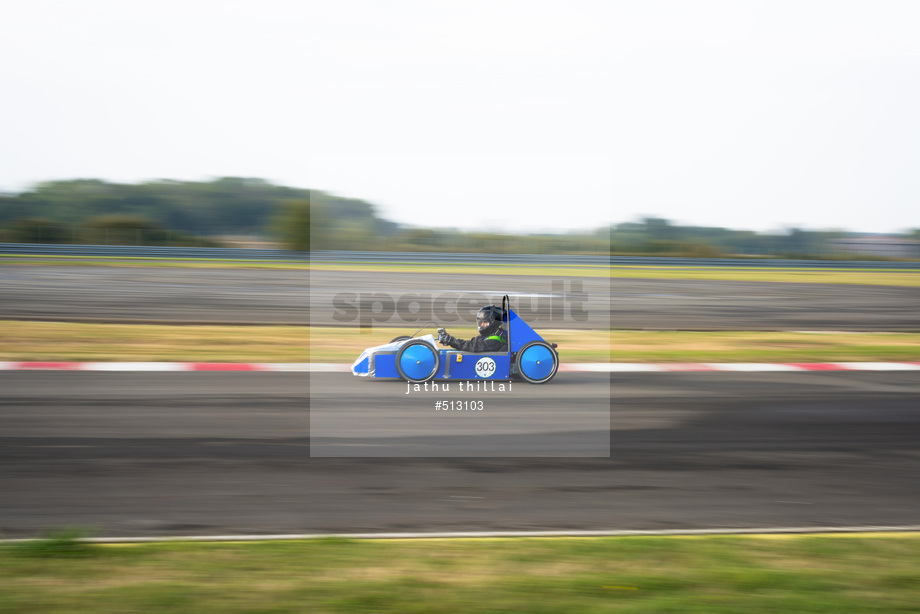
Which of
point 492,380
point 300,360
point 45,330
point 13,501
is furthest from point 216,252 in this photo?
point 13,501

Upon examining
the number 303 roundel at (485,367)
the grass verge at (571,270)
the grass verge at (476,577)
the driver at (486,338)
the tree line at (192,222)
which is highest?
the tree line at (192,222)

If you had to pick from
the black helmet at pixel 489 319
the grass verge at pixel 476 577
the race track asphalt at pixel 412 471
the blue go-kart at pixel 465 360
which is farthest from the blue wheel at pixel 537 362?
the grass verge at pixel 476 577

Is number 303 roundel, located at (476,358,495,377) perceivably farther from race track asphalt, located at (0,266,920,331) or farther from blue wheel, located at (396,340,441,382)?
race track asphalt, located at (0,266,920,331)

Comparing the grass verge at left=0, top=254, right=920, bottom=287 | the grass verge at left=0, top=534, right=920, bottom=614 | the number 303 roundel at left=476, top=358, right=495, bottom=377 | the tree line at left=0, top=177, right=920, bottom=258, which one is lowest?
the grass verge at left=0, top=534, right=920, bottom=614

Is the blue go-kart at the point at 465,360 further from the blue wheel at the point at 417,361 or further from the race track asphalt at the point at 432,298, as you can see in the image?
the race track asphalt at the point at 432,298

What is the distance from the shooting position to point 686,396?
9.09 meters

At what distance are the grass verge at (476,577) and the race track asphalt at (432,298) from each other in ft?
40.3

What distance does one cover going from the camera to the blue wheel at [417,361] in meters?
8.60

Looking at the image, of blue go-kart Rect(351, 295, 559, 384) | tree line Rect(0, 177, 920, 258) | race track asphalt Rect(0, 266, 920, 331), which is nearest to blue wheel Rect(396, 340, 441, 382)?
blue go-kart Rect(351, 295, 559, 384)

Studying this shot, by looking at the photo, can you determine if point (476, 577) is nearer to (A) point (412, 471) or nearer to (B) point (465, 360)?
(A) point (412, 471)

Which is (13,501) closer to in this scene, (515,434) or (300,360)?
(515,434)

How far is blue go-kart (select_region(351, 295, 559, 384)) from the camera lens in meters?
8.63

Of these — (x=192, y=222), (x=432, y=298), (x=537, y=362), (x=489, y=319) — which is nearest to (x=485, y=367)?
(x=489, y=319)

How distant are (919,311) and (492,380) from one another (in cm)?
1767
